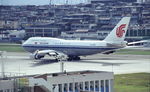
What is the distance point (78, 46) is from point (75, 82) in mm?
48331

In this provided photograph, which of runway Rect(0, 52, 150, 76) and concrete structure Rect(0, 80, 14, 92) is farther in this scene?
runway Rect(0, 52, 150, 76)

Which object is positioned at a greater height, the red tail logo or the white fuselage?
the red tail logo

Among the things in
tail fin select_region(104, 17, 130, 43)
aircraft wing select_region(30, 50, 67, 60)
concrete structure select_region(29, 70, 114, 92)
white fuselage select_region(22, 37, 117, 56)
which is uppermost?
concrete structure select_region(29, 70, 114, 92)

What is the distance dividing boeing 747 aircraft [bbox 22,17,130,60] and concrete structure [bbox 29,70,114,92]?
43470 mm

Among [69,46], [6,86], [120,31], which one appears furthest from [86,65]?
[6,86]

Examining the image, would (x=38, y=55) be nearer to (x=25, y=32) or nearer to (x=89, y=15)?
(x=25, y=32)

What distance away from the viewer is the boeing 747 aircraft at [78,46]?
93.1 metres

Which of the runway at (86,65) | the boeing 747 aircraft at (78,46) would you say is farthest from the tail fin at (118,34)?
the runway at (86,65)

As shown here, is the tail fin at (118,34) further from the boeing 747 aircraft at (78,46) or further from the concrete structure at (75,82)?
the concrete structure at (75,82)

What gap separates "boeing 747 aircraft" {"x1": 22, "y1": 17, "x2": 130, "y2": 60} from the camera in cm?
9306

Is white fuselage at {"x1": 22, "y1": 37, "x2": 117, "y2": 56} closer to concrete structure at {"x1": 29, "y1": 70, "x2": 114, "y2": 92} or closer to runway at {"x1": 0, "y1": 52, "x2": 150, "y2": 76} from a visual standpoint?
runway at {"x1": 0, "y1": 52, "x2": 150, "y2": 76}

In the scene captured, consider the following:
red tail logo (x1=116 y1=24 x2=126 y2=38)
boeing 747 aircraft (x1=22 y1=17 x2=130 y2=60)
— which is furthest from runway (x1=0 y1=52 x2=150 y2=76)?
red tail logo (x1=116 y1=24 x2=126 y2=38)

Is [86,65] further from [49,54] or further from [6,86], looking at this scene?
[6,86]

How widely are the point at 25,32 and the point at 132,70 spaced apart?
90.6 meters
